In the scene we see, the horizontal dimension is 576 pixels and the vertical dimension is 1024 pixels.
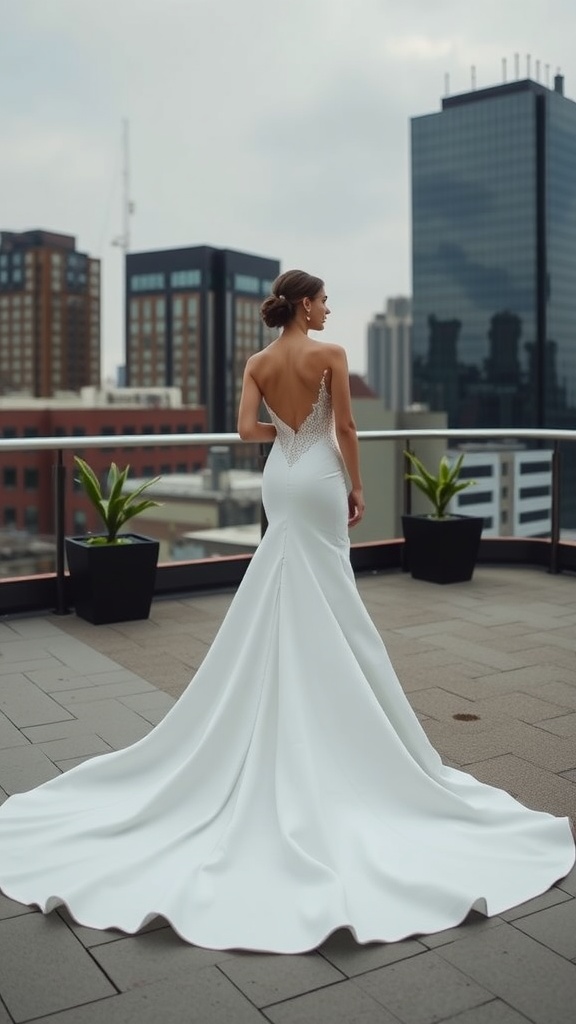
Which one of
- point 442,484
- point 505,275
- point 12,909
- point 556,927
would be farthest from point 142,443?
point 505,275

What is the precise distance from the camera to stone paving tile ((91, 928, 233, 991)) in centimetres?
219

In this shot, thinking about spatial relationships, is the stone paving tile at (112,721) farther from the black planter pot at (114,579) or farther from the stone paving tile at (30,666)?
the black planter pot at (114,579)

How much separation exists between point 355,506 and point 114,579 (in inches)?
102

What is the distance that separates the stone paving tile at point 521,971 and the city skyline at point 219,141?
90.2m

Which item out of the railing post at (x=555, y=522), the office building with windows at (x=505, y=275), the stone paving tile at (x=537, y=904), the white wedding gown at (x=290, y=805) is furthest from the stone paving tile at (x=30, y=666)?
the office building with windows at (x=505, y=275)

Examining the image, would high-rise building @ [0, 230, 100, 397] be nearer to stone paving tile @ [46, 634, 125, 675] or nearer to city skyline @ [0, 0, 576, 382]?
city skyline @ [0, 0, 576, 382]

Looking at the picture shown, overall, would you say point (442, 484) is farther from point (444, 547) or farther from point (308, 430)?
point (308, 430)

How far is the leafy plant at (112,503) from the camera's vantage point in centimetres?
583

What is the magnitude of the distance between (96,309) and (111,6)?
32.7 metres

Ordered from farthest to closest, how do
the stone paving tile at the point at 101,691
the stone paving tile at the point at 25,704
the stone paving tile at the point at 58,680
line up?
the stone paving tile at the point at 58,680
the stone paving tile at the point at 101,691
the stone paving tile at the point at 25,704

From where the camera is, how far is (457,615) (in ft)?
19.5

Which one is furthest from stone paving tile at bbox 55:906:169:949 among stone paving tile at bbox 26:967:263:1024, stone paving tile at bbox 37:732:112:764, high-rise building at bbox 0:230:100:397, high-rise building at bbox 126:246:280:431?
high-rise building at bbox 0:230:100:397

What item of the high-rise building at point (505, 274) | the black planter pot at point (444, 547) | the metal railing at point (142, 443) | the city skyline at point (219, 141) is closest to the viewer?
the metal railing at point (142, 443)

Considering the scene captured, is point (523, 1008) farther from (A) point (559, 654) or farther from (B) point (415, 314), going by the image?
(B) point (415, 314)
